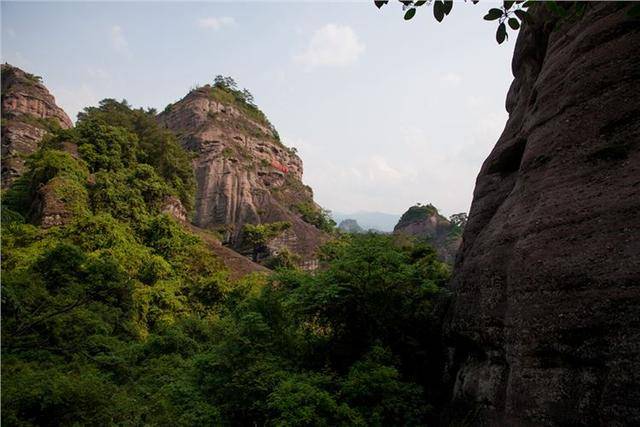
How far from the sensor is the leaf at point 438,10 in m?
3.21

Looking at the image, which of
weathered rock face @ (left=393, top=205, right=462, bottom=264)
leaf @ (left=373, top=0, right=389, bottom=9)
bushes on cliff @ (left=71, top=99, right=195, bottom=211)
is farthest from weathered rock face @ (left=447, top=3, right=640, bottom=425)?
weathered rock face @ (left=393, top=205, right=462, bottom=264)

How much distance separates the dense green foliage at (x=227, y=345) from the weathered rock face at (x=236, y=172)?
28569 mm

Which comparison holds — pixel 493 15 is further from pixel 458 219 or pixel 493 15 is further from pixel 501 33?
pixel 458 219

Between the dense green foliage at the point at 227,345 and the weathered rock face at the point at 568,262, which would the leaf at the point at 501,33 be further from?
the dense green foliage at the point at 227,345

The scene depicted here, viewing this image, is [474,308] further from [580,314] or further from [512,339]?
[580,314]

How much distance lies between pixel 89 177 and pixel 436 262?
22.1m

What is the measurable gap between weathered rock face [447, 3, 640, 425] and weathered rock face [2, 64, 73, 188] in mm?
35562

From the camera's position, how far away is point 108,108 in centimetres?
4128

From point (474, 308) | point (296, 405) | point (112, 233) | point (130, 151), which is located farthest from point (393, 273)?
point (130, 151)

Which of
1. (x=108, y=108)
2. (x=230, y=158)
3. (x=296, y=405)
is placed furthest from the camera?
(x=230, y=158)

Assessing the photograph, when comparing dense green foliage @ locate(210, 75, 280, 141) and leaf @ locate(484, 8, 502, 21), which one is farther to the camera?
dense green foliage @ locate(210, 75, 280, 141)

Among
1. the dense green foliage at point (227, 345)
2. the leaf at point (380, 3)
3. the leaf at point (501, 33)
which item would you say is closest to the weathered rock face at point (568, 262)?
the leaf at point (501, 33)

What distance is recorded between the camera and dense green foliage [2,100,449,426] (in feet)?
26.5

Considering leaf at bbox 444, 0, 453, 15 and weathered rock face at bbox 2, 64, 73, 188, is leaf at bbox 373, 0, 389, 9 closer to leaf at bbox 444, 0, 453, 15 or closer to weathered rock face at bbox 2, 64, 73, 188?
leaf at bbox 444, 0, 453, 15
